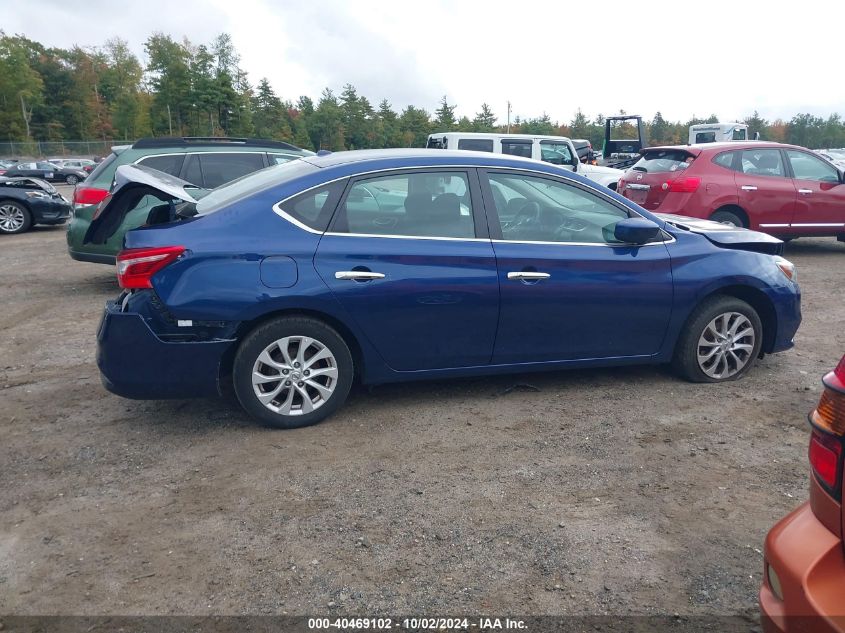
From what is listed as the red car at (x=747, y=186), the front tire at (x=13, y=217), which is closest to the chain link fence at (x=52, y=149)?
the front tire at (x=13, y=217)

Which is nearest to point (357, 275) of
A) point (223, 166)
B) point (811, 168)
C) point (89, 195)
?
point (223, 166)

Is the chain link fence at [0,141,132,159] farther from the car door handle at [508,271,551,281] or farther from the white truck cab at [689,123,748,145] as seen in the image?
the car door handle at [508,271,551,281]

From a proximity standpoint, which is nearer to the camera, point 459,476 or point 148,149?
point 459,476

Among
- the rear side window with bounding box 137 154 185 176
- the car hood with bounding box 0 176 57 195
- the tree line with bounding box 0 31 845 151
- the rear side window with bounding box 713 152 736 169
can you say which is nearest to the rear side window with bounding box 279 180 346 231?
the rear side window with bounding box 137 154 185 176

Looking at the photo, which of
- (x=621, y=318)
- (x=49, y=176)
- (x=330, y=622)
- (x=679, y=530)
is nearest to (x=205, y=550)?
(x=330, y=622)

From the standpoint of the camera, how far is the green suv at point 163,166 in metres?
8.15

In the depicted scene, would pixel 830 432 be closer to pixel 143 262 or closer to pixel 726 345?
pixel 726 345

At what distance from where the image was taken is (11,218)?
563 inches

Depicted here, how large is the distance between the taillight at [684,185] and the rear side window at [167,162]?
6404mm

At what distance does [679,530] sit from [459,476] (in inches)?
43.8

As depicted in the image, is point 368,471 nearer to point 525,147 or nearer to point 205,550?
point 205,550

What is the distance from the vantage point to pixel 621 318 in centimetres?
482

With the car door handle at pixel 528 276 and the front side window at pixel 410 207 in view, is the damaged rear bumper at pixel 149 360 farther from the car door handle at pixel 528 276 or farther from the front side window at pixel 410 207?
the car door handle at pixel 528 276

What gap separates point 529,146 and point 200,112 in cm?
4978
